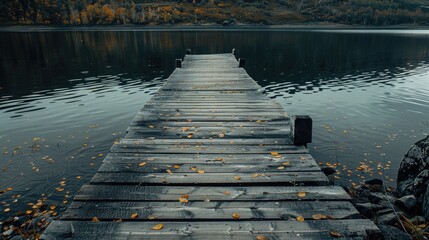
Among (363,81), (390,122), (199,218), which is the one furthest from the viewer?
(363,81)

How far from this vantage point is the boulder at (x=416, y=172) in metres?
8.43

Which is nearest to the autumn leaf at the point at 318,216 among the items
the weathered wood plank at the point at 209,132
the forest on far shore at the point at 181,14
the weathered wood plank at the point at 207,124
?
the weathered wood plank at the point at 209,132

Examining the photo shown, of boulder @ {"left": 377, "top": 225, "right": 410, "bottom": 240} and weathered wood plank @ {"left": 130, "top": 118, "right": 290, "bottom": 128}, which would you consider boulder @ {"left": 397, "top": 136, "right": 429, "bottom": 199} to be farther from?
weathered wood plank @ {"left": 130, "top": 118, "right": 290, "bottom": 128}

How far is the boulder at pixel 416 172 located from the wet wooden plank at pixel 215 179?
4.10m

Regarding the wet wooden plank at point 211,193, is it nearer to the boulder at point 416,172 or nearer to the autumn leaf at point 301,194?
the autumn leaf at point 301,194

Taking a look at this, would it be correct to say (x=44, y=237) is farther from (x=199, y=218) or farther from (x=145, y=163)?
(x=145, y=163)

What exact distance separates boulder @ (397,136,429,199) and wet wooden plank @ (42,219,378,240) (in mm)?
4844

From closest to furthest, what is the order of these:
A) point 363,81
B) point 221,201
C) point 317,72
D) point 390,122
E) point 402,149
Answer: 1. point 221,201
2. point 402,149
3. point 390,122
4. point 363,81
5. point 317,72

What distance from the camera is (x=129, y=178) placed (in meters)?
6.29

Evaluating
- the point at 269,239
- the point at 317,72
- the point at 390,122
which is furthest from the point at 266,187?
the point at 317,72

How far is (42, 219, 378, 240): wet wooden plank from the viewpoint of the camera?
459cm

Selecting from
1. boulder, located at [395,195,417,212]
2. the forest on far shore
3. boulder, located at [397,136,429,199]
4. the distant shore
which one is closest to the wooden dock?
boulder, located at [395,195,417,212]

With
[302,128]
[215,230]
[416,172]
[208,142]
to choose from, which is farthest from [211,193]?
[416,172]

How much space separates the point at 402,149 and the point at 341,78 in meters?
21.3
